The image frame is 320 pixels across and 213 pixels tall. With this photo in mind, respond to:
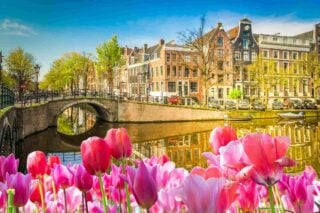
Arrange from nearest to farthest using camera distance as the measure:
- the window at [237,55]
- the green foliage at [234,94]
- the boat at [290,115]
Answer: the boat at [290,115], the green foliage at [234,94], the window at [237,55]

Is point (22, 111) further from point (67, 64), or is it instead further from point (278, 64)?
point (278, 64)

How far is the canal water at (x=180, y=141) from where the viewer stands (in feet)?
25.0

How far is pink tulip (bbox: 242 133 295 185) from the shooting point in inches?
13.3

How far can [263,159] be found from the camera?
34cm

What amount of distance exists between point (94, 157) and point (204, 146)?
9.06m

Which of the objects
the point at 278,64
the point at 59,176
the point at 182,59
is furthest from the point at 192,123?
the point at 59,176

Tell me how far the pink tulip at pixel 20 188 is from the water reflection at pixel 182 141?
6.01 metres

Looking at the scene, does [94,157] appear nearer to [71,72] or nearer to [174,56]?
[174,56]

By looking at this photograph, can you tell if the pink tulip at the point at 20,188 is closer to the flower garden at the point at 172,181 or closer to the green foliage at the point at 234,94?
the flower garden at the point at 172,181

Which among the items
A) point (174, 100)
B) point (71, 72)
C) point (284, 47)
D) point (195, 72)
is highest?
point (284, 47)

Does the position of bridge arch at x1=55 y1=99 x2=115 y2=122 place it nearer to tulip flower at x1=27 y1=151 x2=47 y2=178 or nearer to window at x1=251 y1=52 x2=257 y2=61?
window at x1=251 y1=52 x2=257 y2=61

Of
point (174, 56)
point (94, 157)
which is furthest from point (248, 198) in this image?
point (174, 56)

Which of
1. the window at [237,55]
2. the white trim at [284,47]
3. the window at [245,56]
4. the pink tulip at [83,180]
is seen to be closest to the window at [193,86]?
the window at [237,55]

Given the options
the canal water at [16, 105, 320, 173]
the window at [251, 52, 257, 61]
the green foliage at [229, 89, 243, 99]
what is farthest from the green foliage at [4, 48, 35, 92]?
the window at [251, 52, 257, 61]
